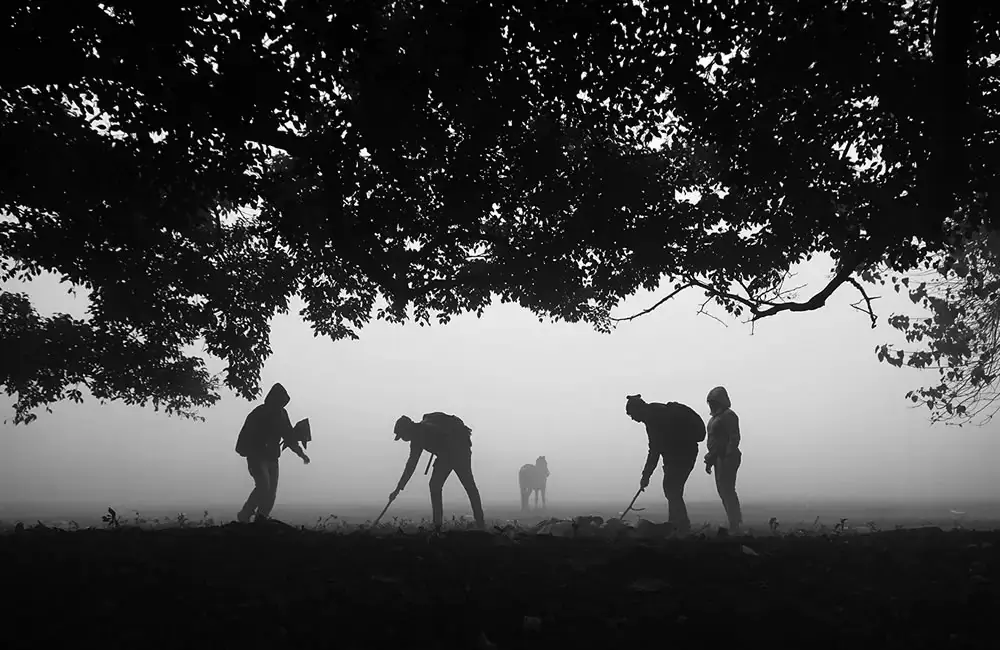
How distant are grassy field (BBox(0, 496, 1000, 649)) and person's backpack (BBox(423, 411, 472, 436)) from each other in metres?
8.10

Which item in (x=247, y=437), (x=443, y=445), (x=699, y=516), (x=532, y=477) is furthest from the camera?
(x=532, y=477)

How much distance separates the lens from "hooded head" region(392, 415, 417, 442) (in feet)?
48.2

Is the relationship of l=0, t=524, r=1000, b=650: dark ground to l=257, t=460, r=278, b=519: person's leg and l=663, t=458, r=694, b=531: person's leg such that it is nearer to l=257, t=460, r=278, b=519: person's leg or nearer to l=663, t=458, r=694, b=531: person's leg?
l=663, t=458, r=694, b=531: person's leg

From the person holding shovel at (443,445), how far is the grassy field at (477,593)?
25.6ft

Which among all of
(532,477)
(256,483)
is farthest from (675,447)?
(532,477)

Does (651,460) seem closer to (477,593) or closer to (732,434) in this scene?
(732,434)

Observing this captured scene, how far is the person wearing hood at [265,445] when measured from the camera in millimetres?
13336

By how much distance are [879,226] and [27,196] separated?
12919mm

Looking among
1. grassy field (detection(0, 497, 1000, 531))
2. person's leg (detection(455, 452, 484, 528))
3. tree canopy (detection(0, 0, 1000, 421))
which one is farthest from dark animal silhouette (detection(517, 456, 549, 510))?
tree canopy (detection(0, 0, 1000, 421))

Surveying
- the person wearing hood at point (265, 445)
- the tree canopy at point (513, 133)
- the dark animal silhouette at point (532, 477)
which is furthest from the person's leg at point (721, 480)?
the dark animal silhouette at point (532, 477)

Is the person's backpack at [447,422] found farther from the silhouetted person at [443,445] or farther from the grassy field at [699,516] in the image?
the grassy field at [699,516]

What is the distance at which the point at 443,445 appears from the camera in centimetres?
1508

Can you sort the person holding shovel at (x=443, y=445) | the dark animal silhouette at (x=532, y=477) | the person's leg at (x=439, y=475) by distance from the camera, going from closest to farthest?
1. the person holding shovel at (x=443, y=445)
2. the person's leg at (x=439, y=475)
3. the dark animal silhouette at (x=532, y=477)

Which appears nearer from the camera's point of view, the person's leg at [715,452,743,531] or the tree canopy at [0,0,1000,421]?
the tree canopy at [0,0,1000,421]
